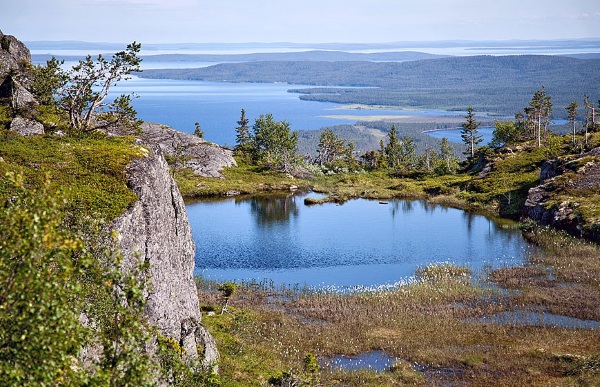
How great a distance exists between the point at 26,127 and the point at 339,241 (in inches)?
1915

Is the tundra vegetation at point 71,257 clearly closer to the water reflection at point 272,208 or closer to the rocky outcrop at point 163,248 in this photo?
Answer: the rocky outcrop at point 163,248

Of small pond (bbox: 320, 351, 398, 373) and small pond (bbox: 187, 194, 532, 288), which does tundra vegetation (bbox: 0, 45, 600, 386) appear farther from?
small pond (bbox: 187, 194, 532, 288)

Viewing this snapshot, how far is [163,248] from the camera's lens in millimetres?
35750

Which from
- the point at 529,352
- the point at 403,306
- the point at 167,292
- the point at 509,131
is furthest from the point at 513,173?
the point at 167,292

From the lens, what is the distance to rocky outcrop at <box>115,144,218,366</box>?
108ft

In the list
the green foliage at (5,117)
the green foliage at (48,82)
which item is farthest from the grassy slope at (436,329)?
the green foliage at (48,82)

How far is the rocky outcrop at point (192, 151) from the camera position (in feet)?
433

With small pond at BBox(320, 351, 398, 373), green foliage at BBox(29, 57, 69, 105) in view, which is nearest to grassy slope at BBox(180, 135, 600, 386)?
small pond at BBox(320, 351, 398, 373)

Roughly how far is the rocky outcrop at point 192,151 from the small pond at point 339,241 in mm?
20123

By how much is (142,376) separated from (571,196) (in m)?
84.3

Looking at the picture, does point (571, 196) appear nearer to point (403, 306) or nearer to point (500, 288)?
point (500, 288)

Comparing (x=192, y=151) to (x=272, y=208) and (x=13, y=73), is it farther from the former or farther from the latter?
(x=13, y=73)

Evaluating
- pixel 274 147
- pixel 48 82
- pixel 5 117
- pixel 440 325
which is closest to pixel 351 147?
pixel 274 147

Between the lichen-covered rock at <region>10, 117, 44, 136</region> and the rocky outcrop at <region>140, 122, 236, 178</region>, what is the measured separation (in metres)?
85.7
